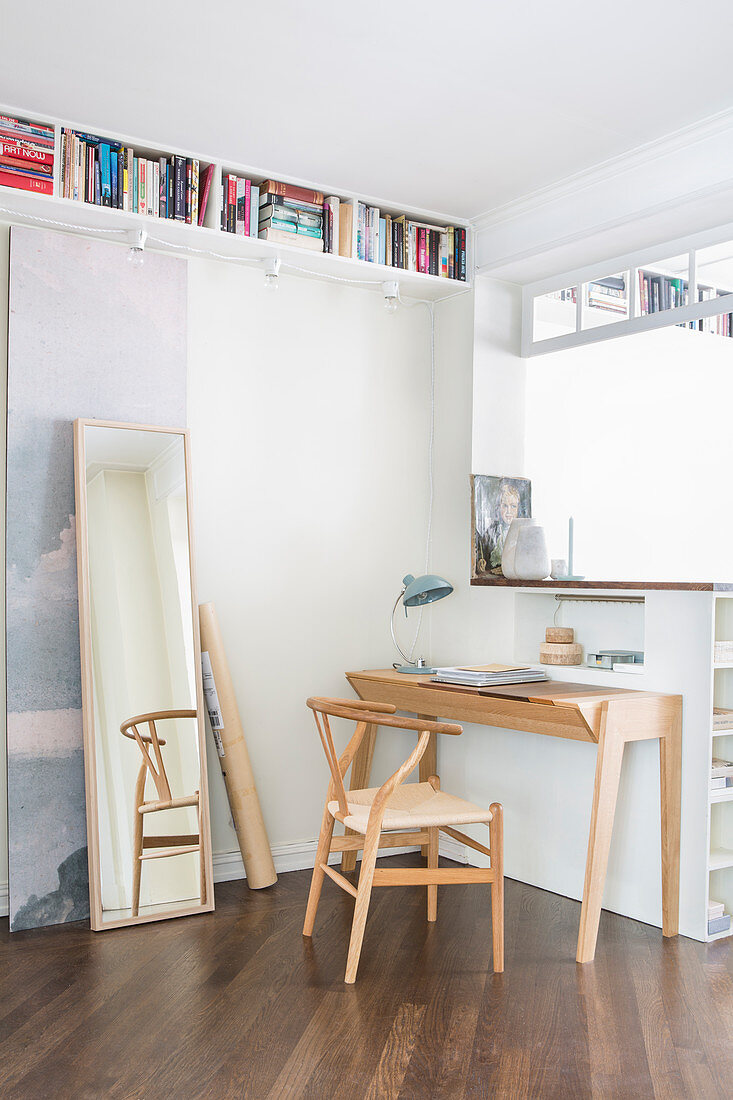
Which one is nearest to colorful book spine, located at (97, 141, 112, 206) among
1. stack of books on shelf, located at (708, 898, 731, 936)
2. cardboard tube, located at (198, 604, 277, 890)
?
cardboard tube, located at (198, 604, 277, 890)

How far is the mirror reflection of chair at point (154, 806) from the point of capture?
3.41 m

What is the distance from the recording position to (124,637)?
3490mm

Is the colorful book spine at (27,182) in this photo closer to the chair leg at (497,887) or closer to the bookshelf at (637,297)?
the bookshelf at (637,297)

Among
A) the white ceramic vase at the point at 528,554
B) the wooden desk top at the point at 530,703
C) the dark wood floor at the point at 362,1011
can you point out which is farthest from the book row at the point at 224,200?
the dark wood floor at the point at 362,1011

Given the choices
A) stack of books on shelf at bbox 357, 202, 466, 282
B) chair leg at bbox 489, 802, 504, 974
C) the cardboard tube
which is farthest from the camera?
stack of books on shelf at bbox 357, 202, 466, 282

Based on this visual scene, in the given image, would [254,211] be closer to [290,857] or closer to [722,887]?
[290,857]

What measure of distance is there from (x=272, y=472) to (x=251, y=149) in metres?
1.26

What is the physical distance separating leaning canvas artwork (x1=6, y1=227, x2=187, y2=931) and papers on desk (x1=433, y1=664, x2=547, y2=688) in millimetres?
1394

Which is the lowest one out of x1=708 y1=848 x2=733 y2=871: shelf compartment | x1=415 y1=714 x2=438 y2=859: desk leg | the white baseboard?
the white baseboard

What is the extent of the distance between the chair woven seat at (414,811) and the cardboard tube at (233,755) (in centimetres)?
63

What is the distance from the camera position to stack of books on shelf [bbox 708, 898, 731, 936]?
321cm

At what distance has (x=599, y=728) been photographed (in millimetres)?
3135

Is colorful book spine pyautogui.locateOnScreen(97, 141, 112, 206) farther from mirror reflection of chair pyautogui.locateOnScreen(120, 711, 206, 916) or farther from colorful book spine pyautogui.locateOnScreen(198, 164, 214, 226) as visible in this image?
mirror reflection of chair pyautogui.locateOnScreen(120, 711, 206, 916)

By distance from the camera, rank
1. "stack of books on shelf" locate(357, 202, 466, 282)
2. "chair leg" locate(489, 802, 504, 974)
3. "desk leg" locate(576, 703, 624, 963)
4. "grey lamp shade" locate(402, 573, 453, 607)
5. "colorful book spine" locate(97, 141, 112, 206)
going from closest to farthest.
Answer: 1. "chair leg" locate(489, 802, 504, 974)
2. "desk leg" locate(576, 703, 624, 963)
3. "colorful book spine" locate(97, 141, 112, 206)
4. "grey lamp shade" locate(402, 573, 453, 607)
5. "stack of books on shelf" locate(357, 202, 466, 282)
